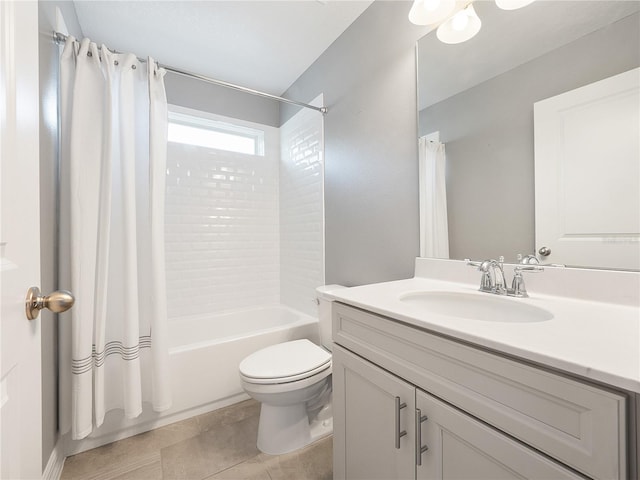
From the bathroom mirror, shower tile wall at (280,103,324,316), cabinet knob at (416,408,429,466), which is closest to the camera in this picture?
cabinet knob at (416,408,429,466)

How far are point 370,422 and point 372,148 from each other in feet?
4.59

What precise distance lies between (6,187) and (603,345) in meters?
1.11

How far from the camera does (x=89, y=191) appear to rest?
136 cm

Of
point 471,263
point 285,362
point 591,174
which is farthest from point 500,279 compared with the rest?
point 285,362

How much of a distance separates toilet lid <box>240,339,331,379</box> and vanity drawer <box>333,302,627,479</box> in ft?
2.18

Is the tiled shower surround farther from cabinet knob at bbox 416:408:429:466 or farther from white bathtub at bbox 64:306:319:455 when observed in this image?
cabinet knob at bbox 416:408:429:466

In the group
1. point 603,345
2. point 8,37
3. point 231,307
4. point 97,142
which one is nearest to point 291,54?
point 97,142

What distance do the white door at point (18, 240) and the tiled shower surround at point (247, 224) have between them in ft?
5.64

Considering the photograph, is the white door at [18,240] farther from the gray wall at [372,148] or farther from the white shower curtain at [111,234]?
the gray wall at [372,148]

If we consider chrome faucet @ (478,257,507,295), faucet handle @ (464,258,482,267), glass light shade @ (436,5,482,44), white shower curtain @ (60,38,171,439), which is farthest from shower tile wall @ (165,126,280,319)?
chrome faucet @ (478,257,507,295)

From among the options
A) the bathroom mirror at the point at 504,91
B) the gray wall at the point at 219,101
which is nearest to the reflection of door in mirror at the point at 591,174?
the bathroom mirror at the point at 504,91

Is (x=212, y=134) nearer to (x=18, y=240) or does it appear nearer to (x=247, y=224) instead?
(x=247, y=224)

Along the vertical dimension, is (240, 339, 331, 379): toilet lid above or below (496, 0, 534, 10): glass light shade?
below

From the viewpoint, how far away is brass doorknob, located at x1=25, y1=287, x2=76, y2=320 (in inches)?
20.1
